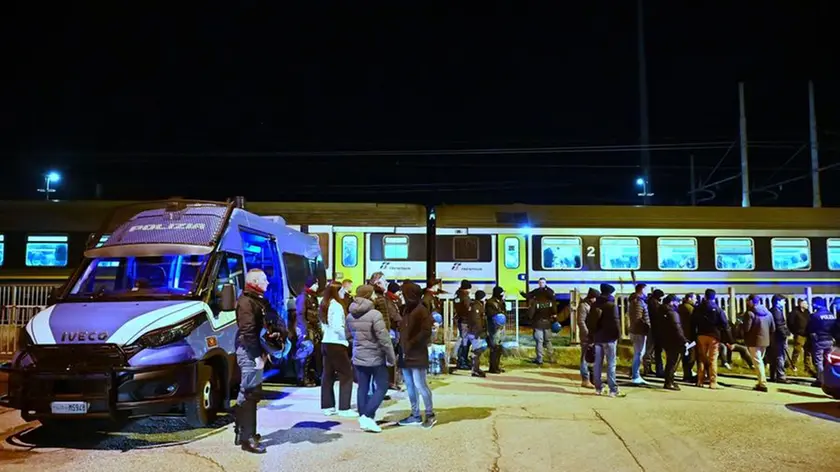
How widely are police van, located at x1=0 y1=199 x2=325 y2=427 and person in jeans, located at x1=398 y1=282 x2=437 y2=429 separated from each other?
2.08m

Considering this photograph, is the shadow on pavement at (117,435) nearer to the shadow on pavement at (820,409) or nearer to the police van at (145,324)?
the police van at (145,324)

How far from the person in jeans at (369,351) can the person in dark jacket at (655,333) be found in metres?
5.96

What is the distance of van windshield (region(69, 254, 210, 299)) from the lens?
299 inches

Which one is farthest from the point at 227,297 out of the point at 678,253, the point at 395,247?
the point at 678,253

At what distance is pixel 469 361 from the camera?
1288 centimetres

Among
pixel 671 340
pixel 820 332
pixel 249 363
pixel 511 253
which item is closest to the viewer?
pixel 249 363

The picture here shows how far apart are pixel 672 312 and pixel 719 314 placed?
85 cm

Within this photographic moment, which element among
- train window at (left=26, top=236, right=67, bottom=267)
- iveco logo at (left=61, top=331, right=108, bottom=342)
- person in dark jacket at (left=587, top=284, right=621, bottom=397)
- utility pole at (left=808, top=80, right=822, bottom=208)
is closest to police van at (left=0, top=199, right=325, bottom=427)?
iveco logo at (left=61, top=331, right=108, bottom=342)

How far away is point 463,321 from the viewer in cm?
1193

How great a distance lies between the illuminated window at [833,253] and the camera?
808 inches

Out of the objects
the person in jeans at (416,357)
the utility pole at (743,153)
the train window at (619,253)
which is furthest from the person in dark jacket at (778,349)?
the utility pole at (743,153)

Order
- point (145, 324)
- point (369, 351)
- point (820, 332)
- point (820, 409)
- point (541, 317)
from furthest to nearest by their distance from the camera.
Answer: point (541, 317) → point (820, 332) → point (820, 409) → point (369, 351) → point (145, 324)

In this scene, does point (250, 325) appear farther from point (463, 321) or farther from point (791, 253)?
point (791, 253)

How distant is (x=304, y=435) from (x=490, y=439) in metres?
2.10
